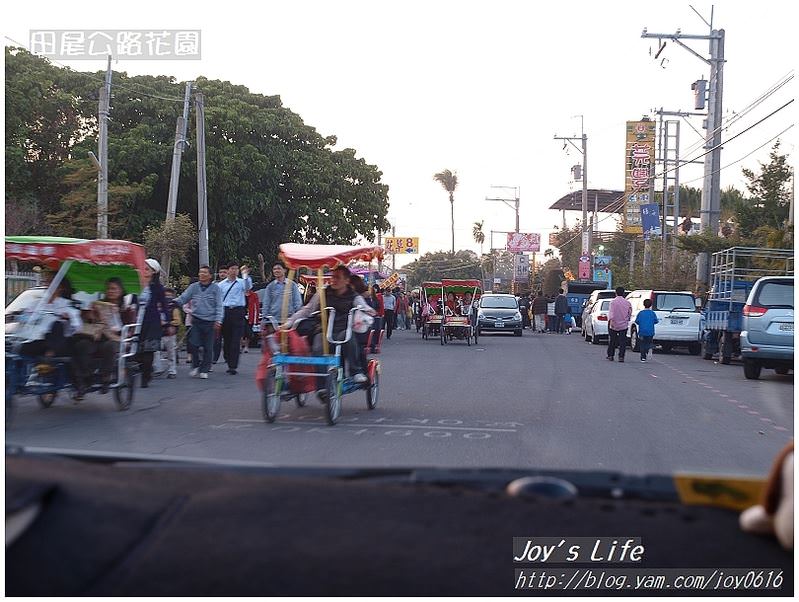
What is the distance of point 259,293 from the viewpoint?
2455 centimetres

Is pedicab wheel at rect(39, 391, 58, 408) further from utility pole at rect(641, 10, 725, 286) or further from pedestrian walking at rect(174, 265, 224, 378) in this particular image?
utility pole at rect(641, 10, 725, 286)

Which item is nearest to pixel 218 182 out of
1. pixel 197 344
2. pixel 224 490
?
pixel 197 344

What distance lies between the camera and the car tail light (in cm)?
1827

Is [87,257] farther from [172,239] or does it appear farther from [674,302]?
[674,302]

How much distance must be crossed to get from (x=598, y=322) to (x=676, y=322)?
16.4 ft

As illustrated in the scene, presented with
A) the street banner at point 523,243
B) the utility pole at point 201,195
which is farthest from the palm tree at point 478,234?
the utility pole at point 201,195

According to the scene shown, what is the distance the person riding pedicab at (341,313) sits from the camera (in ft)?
38.9

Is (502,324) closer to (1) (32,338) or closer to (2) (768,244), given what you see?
(2) (768,244)

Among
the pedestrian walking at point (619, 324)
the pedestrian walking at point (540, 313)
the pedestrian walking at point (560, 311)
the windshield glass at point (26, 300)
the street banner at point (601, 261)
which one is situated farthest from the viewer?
the street banner at point (601, 261)

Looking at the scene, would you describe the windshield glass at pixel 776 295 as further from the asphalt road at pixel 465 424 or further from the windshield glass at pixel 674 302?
the windshield glass at pixel 674 302

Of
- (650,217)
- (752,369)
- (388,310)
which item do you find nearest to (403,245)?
(650,217)

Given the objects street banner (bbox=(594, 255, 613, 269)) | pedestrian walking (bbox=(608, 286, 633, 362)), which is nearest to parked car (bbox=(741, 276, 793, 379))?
pedestrian walking (bbox=(608, 286, 633, 362))

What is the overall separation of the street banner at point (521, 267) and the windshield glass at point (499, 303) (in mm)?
41468

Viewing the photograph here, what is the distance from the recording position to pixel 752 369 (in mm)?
18938
